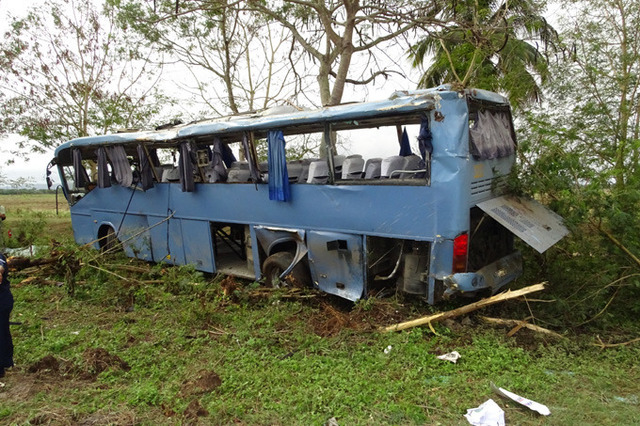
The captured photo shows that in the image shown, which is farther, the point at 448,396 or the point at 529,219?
the point at 529,219

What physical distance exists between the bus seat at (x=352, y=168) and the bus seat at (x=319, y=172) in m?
0.29

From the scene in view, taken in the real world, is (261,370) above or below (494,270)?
below

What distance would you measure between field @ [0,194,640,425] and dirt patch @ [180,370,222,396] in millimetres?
15

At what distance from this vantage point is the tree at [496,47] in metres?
9.20

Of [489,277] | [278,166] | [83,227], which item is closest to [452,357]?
[489,277]

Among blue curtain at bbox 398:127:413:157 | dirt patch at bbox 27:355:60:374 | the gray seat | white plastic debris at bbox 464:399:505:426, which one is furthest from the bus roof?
dirt patch at bbox 27:355:60:374

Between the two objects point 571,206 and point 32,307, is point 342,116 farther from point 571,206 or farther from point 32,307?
point 32,307

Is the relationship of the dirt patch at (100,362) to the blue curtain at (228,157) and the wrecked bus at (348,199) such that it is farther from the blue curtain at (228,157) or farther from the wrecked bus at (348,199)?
the blue curtain at (228,157)

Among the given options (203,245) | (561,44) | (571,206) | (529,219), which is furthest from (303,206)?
(561,44)

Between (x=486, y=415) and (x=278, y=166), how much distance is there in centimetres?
387

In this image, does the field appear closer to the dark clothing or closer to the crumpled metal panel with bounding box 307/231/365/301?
the dark clothing

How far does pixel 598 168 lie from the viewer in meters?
6.43

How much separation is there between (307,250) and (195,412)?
2842 millimetres

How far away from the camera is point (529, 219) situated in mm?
5031
